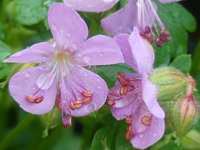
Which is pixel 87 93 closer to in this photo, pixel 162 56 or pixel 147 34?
pixel 147 34

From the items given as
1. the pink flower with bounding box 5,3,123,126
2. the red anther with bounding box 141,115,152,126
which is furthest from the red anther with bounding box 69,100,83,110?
the red anther with bounding box 141,115,152,126

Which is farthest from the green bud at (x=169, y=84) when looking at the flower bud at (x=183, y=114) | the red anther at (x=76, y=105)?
the red anther at (x=76, y=105)

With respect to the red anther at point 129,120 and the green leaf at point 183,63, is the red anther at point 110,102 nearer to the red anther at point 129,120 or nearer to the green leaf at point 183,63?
the red anther at point 129,120

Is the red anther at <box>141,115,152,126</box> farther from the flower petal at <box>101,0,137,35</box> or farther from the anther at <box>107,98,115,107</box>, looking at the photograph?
the flower petal at <box>101,0,137,35</box>

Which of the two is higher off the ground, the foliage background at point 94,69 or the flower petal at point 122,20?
the flower petal at point 122,20

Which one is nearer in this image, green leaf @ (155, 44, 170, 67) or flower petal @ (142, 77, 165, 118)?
flower petal @ (142, 77, 165, 118)

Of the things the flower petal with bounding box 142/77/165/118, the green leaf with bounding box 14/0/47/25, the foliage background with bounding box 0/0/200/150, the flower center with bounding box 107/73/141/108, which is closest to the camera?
the flower petal with bounding box 142/77/165/118

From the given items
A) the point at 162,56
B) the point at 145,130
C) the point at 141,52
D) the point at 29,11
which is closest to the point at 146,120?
the point at 145,130
